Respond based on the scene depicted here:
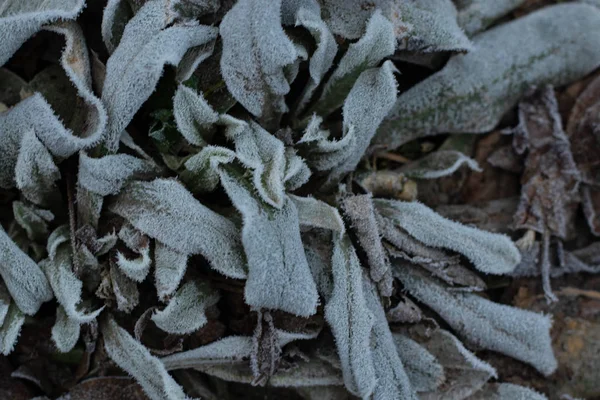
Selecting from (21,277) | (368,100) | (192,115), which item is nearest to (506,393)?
(368,100)

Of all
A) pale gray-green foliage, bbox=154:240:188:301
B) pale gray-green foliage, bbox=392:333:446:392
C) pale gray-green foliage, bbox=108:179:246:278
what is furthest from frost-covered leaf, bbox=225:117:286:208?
pale gray-green foliage, bbox=392:333:446:392

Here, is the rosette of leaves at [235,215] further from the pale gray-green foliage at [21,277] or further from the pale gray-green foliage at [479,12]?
the pale gray-green foliage at [479,12]

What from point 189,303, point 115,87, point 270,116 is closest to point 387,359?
point 189,303

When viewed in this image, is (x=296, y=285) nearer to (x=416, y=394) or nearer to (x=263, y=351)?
(x=263, y=351)

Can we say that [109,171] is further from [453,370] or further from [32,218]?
[453,370]

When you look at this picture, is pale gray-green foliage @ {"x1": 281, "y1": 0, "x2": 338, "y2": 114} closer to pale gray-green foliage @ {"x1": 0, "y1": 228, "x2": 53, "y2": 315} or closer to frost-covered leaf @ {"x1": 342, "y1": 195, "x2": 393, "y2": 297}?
frost-covered leaf @ {"x1": 342, "y1": 195, "x2": 393, "y2": 297}

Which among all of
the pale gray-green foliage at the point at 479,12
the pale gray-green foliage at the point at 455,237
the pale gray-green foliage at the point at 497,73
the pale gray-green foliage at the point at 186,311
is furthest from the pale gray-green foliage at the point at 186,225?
the pale gray-green foliage at the point at 479,12
